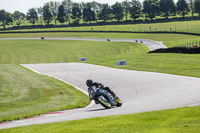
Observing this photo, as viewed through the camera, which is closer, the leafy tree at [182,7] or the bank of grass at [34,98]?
the bank of grass at [34,98]

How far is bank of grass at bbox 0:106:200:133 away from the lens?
11.6m

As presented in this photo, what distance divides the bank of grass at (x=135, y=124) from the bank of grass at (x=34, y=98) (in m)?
3.54

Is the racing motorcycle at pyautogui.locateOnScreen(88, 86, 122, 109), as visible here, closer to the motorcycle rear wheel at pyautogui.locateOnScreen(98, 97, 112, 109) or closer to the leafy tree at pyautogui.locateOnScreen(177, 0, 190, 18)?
the motorcycle rear wheel at pyautogui.locateOnScreen(98, 97, 112, 109)

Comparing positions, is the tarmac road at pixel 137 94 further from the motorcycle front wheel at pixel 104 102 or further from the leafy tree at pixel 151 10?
the leafy tree at pixel 151 10

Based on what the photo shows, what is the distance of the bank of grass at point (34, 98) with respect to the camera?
55.6 feet

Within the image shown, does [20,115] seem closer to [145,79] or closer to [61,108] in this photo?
[61,108]

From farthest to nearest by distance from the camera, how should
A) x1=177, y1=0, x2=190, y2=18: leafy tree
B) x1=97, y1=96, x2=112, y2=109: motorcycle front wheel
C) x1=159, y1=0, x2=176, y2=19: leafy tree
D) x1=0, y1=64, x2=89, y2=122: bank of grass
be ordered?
x1=177, y1=0, x2=190, y2=18: leafy tree, x1=159, y1=0, x2=176, y2=19: leafy tree, x1=0, y1=64, x2=89, y2=122: bank of grass, x1=97, y1=96, x2=112, y2=109: motorcycle front wheel

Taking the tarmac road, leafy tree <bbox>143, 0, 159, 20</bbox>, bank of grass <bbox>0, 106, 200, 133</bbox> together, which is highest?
leafy tree <bbox>143, 0, 159, 20</bbox>

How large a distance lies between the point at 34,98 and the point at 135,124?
9.06m

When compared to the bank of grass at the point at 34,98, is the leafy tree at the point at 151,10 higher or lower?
higher

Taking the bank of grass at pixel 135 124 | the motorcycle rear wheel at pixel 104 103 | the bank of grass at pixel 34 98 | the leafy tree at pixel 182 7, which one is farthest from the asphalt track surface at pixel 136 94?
the leafy tree at pixel 182 7

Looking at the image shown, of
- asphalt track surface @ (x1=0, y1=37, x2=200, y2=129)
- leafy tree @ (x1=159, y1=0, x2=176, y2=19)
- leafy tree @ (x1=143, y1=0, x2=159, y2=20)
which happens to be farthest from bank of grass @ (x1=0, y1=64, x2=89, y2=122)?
leafy tree @ (x1=159, y1=0, x2=176, y2=19)

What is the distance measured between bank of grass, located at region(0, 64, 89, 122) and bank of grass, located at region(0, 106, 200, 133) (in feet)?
A: 11.6

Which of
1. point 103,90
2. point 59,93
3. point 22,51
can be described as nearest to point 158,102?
point 103,90
